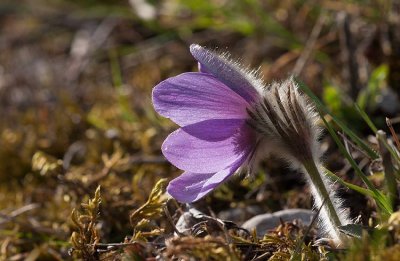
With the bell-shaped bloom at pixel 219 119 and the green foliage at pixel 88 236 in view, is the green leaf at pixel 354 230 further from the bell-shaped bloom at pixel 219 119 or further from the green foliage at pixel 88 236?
the green foliage at pixel 88 236

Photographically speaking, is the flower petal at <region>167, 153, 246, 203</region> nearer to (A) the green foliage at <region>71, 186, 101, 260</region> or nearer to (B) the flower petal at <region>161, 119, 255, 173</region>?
(B) the flower petal at <region>161, 119, 255, 173</region>

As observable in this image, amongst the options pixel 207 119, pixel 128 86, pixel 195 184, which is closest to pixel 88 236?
pixel 195 184

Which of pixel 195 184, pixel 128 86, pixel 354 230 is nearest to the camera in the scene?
pixel 354 230

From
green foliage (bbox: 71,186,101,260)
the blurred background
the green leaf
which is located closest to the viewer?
the green leaf

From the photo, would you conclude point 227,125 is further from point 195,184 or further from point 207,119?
point 195,184

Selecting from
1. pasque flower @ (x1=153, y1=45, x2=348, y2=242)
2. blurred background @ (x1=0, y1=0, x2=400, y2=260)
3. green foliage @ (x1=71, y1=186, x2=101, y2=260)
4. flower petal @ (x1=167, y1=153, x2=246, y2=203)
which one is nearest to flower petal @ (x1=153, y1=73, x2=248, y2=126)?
pasque flower @ (x1=153, y1=45, x2=348, y2=242)

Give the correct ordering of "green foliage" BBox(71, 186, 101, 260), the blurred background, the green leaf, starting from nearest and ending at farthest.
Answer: the green leaf, "green foliage" BBox(71, 186, 101, 260), the blurred background

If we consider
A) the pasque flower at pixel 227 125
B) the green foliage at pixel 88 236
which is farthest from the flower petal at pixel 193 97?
the green foliage at pixel 88 236

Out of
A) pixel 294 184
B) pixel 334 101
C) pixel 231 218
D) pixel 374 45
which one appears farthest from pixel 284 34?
pixel 231 218
